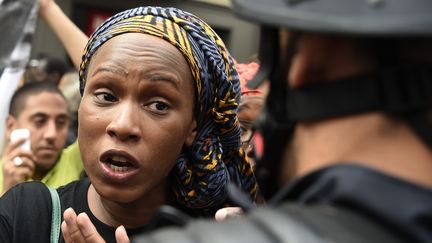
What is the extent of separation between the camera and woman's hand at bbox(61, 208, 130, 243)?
7.05ft

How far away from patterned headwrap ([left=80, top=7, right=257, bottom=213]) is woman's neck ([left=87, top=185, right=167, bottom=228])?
0.09 m

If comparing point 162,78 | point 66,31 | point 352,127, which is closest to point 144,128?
point 162,78

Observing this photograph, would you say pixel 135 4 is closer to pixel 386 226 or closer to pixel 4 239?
pixel 4 239

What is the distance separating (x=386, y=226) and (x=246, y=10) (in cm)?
43

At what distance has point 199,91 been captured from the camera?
242 centimetres

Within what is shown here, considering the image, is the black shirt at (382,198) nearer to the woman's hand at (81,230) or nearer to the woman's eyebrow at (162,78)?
the woman's hand at (81,230)

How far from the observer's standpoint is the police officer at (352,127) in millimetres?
1159

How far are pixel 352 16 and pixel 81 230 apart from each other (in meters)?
1.23

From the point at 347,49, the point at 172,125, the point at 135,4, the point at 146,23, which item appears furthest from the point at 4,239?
the point at 135,4

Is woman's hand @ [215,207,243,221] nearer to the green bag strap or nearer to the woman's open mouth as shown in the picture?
the woman's open mouth

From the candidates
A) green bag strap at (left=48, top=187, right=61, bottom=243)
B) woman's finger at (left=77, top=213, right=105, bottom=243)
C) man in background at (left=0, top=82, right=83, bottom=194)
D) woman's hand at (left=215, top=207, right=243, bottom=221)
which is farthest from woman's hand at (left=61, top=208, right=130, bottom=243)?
Result: man in background at (left=0, top=82, right=83, bottom=194)

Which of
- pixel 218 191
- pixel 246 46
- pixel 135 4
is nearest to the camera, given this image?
pixel 218 191

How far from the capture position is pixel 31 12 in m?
3.76

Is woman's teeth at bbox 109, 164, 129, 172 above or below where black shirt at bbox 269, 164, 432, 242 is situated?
below
